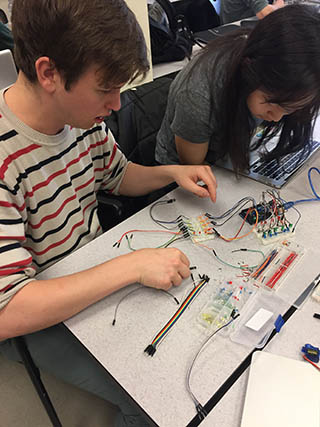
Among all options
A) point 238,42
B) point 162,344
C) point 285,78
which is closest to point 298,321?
point 162,344

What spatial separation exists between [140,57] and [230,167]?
583 millimetres

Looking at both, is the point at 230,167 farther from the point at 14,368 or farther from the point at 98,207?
the point at 14,368

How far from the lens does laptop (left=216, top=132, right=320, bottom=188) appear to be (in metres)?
1.10

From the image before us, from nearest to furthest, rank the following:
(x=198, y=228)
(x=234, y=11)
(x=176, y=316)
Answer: (x=176, y=316) < (x=198, y=228) < (x=234, y=11)

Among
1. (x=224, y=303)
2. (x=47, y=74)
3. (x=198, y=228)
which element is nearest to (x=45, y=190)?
(x=47, y=74)

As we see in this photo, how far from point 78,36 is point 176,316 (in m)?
0.61

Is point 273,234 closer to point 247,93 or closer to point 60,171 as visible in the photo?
point 247,93

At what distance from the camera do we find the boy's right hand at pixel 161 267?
29.3 inches

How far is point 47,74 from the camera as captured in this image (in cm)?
66

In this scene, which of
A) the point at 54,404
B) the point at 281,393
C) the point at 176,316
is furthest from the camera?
the point at 54,404

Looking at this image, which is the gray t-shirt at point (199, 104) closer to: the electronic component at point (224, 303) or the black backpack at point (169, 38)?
the electronic component at point (224, 303)

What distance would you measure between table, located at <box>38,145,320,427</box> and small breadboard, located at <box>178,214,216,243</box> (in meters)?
0.03

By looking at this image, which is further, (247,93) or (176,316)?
(247,93)

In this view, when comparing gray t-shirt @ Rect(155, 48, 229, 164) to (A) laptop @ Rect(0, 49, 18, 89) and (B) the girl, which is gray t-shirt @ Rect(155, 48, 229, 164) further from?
(A) laptop @ Rect(0, 49, 18, 89)
